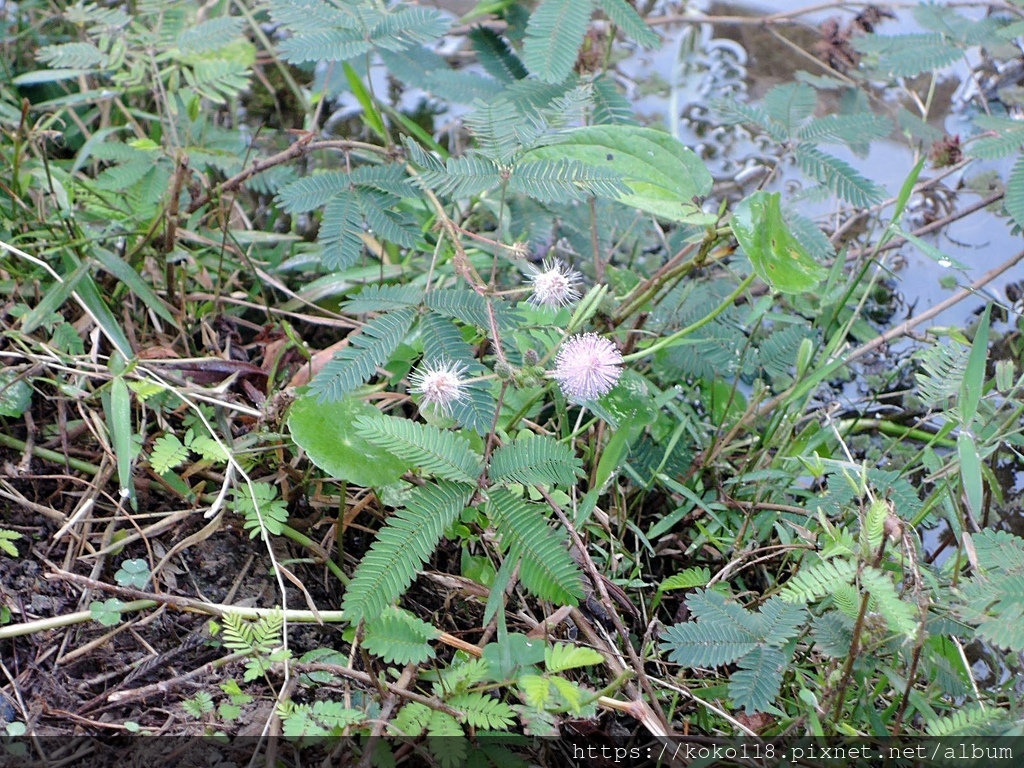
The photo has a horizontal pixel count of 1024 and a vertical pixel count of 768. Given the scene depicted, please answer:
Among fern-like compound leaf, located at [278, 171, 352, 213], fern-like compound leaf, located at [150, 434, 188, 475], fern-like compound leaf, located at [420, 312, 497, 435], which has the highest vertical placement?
fern-like compound leaf, located at [278, 171, 352, 213]

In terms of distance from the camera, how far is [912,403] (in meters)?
2.02

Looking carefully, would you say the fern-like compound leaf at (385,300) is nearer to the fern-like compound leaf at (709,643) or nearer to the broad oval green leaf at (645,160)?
the broad oval green leaf at (645,160)

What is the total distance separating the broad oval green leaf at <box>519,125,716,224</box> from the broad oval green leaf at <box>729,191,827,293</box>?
0.56 feet

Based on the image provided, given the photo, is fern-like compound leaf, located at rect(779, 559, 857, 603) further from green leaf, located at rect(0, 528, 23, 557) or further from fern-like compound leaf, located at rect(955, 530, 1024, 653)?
green leaf, located at rect(0, 528, 23, 557)

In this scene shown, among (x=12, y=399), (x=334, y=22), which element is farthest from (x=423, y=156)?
(x=12, y=399)

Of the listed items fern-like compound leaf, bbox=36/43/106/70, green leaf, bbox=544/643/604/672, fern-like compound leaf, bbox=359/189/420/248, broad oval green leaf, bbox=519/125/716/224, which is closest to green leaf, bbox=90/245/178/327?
fern-like compound leaf, bbox=359/189/420/248

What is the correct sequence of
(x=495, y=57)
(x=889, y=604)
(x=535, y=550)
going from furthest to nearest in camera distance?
(x=495, y=57), (x=535, y=550), (x=889, y=604)

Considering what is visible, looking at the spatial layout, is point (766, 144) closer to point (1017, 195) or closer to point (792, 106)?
point (792, 106)

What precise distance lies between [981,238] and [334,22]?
5.68 ft

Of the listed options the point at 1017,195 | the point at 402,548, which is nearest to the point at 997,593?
the point at 402,548

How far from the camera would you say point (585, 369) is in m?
1.26

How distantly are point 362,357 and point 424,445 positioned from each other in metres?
0.23

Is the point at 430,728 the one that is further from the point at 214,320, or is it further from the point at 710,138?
the point at 710,138

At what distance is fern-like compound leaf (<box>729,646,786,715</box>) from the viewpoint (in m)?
1.23
